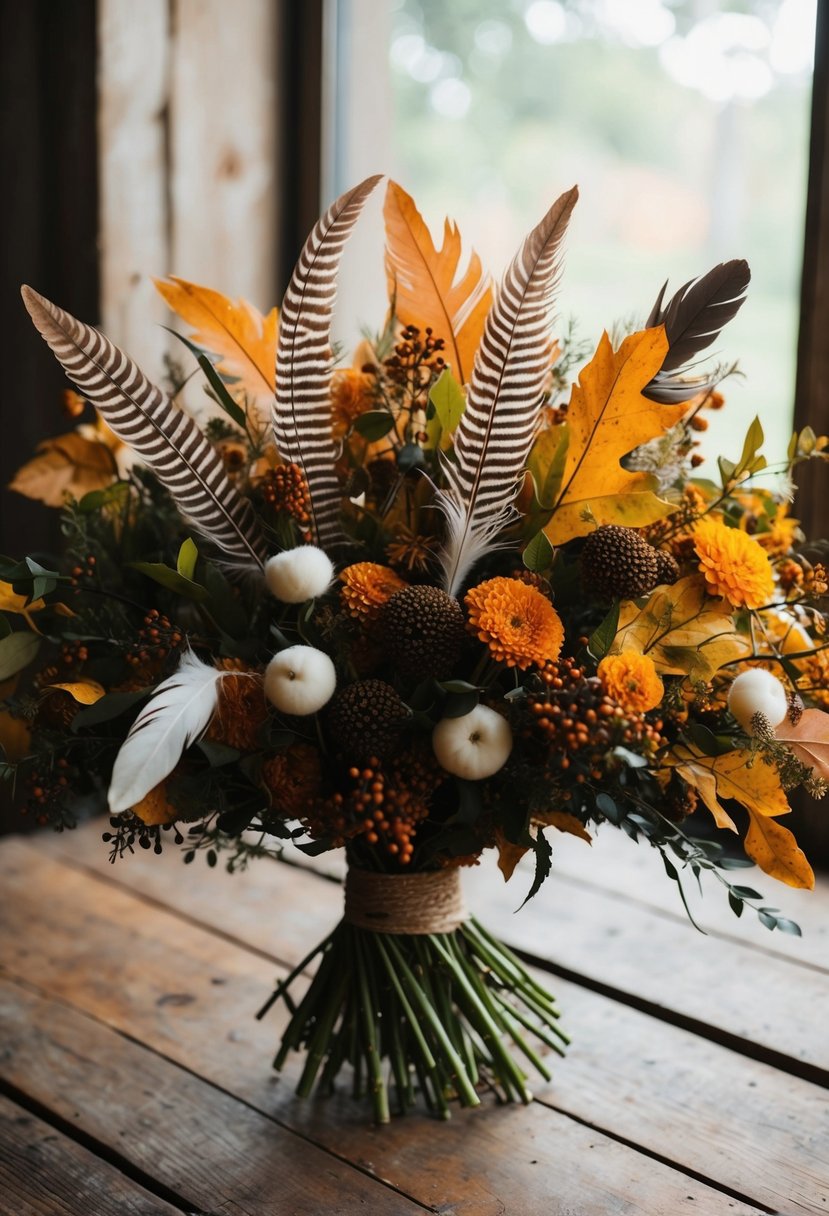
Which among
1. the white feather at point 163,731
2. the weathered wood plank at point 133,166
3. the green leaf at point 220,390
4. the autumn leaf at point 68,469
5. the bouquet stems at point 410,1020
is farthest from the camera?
the weathered wood plank at point 133,166

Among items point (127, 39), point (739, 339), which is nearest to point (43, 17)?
point (127, 39)

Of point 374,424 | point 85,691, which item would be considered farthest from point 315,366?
point 85,691

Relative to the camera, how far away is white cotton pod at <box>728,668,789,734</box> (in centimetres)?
69

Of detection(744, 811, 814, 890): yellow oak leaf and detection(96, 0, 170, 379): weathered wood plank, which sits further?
detection(96, 0, 170, 379): weathered wood plank

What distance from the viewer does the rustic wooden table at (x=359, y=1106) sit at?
789mm

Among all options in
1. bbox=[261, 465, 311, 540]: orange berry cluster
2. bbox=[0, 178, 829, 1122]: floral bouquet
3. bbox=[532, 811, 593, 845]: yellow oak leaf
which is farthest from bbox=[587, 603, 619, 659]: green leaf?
bbox=[261, 465, 311, 540]: orange berry cluster

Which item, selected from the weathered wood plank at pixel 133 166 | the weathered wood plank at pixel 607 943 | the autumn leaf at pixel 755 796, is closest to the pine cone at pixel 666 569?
the autumn leaf at pixel 755 796

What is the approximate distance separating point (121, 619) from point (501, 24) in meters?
1.05

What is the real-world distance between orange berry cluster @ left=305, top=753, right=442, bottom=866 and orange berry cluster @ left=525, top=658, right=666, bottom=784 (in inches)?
3.5

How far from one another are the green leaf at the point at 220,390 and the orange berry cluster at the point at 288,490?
0.05 m

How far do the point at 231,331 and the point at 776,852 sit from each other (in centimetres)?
52

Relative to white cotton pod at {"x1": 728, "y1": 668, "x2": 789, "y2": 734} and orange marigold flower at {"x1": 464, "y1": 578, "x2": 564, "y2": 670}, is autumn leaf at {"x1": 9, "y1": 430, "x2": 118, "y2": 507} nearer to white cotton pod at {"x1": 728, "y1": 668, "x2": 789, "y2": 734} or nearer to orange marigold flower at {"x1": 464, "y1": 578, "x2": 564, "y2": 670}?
orange marigold flower at {"x1": 464, "y1": 578, "x2": 564, "y2": 670}

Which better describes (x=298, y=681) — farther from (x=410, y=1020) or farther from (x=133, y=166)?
(x=133, y=166)

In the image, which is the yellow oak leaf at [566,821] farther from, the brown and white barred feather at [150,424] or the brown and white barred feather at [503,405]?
the brown and white barred feather at [150,424]
